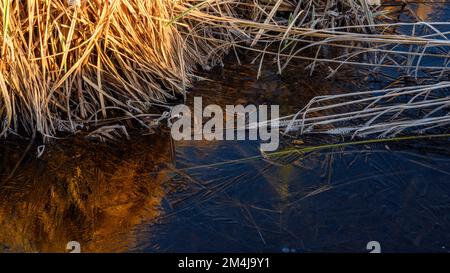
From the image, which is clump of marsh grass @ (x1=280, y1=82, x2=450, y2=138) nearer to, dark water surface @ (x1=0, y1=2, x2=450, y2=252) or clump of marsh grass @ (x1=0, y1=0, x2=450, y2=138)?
dark water surface @ (x1=0, y1=2, x2=450, y2=252)

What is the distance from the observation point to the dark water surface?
2.40 metres

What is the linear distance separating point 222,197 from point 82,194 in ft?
1.86

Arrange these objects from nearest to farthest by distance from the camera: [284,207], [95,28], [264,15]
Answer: [284,207]
[95,28]
[264,15]

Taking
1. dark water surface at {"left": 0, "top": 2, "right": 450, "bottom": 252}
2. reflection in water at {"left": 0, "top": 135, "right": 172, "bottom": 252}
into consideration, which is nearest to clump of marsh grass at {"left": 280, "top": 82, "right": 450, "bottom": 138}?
dark water surface at {"left": 0, "top": 2, "right": 450, "bottom": 252}

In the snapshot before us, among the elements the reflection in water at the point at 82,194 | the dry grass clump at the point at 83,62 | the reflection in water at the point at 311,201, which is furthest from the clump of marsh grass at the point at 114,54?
the reflection in water at the point at 311,201

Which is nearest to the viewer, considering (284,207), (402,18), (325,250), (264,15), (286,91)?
(325,250)

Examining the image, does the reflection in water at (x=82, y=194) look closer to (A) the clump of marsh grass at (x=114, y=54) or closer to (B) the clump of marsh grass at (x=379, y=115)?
(A) the clump of marsh grass at (x=114, y=54)

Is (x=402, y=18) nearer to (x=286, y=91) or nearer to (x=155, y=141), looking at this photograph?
(x=286, y=91)

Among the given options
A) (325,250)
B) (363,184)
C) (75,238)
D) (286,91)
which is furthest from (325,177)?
(75,238)

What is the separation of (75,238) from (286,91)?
1426 millimetres

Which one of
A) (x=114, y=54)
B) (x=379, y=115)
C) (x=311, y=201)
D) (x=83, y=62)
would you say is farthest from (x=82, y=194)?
(x=379, y=115)

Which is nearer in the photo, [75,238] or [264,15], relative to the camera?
[75,238]

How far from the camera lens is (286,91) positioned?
133 inches

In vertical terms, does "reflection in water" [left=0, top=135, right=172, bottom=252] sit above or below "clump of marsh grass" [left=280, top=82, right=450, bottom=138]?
below
